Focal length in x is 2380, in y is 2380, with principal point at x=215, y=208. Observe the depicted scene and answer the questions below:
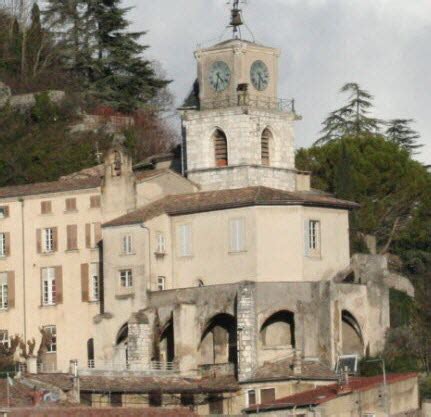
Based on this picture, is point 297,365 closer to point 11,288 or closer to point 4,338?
point 4,338

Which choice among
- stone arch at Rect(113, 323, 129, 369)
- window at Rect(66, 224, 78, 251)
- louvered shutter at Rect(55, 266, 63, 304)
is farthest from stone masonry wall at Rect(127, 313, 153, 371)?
window at Rect(66, 224, 78, 251)

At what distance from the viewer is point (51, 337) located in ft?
314

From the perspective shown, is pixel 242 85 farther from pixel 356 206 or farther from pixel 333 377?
pixel 333 377

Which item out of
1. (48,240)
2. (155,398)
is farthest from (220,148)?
(155,398)

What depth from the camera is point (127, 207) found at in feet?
313

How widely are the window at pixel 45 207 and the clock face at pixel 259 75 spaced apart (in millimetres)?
9950

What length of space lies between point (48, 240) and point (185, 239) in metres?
6.69

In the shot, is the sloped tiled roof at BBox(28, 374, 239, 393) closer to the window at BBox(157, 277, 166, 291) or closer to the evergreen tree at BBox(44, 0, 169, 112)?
the window at BBox(157, 277, 166, 291)

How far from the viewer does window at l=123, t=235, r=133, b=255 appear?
92.4m

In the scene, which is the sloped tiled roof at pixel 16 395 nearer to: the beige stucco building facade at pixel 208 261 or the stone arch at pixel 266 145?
the beige stucco building facade at pixel 208 261

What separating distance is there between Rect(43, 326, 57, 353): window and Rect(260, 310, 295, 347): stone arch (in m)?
9.85

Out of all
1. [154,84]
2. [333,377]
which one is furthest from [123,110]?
[333,377]

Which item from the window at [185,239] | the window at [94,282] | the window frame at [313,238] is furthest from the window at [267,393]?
the window at [94,282]

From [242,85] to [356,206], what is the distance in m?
7.38
